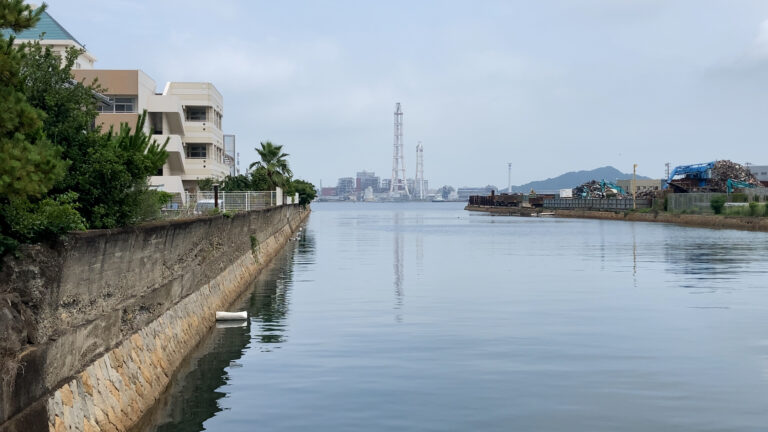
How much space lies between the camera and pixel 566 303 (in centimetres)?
3216

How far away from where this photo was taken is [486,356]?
21.2 m

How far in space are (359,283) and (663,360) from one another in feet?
70.8

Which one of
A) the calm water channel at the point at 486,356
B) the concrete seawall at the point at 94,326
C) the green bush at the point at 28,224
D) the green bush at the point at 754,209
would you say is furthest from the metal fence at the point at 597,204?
the green bush at the point at 28,224

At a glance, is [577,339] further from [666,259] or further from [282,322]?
[666,259]

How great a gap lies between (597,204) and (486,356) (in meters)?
140

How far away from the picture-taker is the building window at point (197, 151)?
A: 266 feet

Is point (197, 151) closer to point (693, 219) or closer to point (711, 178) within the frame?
point (693, 219)

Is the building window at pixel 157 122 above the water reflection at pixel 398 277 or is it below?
above

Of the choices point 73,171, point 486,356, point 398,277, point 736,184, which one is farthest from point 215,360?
point 736,184

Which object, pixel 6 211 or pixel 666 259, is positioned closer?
pixel 6 211

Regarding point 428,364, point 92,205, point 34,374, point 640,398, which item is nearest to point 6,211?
point 34,374

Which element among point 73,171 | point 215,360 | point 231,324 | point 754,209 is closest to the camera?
point 73,171

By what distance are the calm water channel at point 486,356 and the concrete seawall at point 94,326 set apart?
102 cm

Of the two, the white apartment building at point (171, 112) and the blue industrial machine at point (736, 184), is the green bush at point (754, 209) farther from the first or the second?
the white apartment building at point (171, 112)
